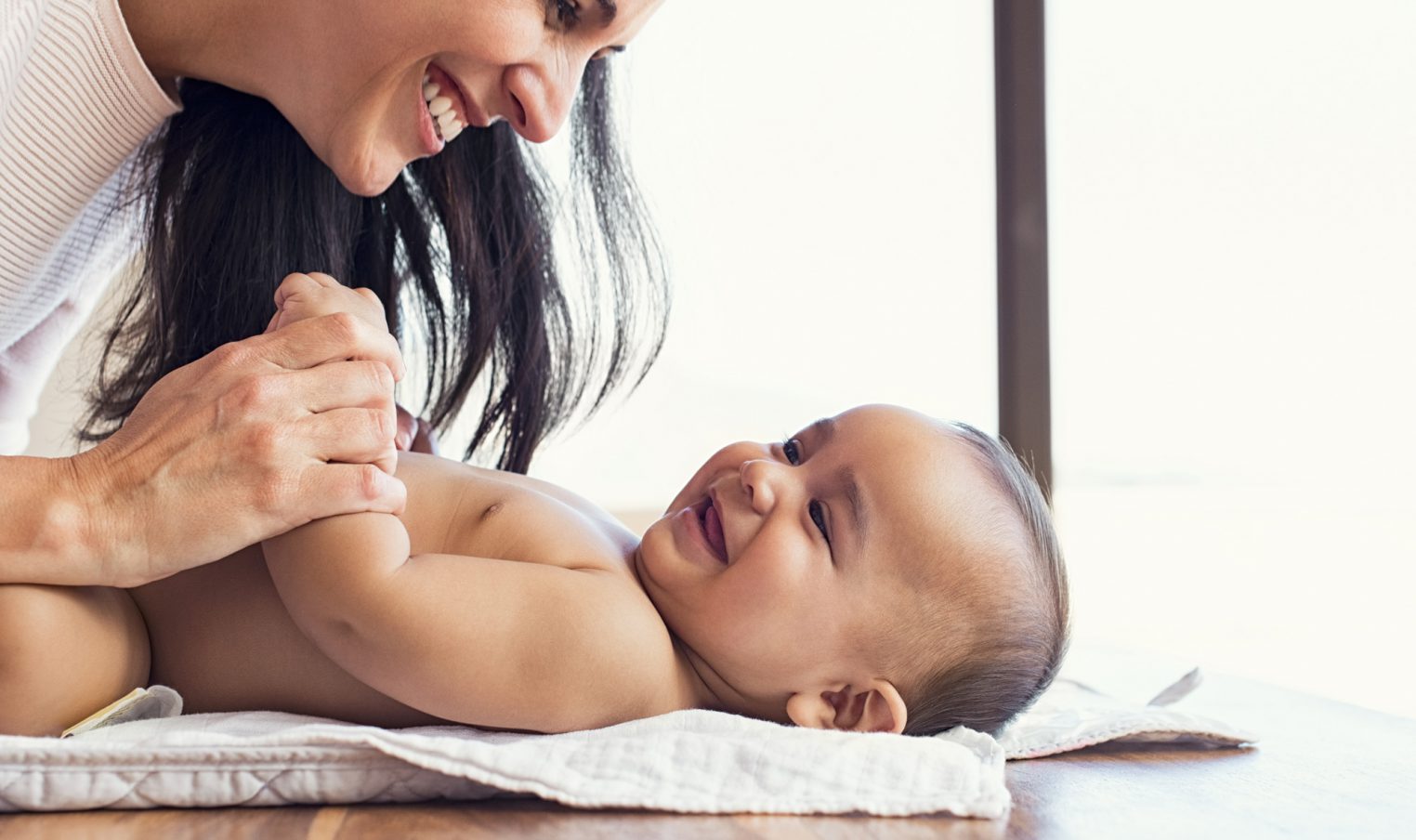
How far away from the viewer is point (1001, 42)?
8.82ft

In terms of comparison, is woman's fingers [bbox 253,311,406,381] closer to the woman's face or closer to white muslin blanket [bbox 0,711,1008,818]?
white muslin blanket [bbox 0,711,1008,818]

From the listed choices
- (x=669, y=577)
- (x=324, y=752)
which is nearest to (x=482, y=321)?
(x=669, y=577)

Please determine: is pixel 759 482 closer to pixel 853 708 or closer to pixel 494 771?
pixel 853 708

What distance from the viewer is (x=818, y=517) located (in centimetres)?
117

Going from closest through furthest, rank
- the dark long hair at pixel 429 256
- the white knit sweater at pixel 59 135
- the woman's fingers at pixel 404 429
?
the white knit sweater at pixel 59 135, the woman's fingers at pixel 404 429, the dark long hair at pixel 429 256

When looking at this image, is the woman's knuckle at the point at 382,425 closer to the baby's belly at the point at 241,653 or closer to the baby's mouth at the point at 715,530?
the baby's belly at the point at 241,653

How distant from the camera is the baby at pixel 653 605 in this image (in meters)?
0.96

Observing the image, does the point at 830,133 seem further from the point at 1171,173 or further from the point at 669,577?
the point at 669,577

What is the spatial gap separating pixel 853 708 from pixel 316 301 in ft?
2.02

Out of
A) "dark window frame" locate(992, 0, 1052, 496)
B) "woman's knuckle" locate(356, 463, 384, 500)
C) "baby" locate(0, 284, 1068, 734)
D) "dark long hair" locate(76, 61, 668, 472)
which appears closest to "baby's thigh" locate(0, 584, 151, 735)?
"baby" locate(0, 284, 1068, 734)

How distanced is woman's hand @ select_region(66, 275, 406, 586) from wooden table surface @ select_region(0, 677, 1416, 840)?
198 millimetres

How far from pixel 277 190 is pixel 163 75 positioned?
0.19 m

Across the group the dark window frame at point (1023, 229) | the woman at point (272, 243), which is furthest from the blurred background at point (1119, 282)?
the woman at point (272, 243)

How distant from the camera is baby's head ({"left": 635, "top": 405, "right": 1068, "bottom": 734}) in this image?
1.12m
